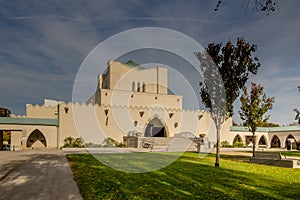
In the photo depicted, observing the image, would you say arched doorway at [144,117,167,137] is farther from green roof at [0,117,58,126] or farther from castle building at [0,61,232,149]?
green roof at [0,117,58,126]

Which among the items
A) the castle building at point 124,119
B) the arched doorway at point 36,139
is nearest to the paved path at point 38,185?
the castle building at point 124,119

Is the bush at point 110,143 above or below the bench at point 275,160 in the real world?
below

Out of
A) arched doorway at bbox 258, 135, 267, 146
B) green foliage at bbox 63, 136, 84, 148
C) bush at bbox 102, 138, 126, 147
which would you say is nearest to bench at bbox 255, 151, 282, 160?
bush at bbox 102, 138, 126, 147

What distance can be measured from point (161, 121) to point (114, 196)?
30448 mm

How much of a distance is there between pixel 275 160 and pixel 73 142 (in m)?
21.1

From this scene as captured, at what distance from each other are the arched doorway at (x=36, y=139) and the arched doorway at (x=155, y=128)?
529 inches

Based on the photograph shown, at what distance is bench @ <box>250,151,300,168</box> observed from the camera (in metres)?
13.1

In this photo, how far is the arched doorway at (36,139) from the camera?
29358mm

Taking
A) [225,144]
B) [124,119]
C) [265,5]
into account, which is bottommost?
[225,144]

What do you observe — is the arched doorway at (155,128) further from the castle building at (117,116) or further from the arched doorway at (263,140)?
the arched doorway at (263,140)

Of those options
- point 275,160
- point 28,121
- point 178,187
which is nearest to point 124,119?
point 28,121

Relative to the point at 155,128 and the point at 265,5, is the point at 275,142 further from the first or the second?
the point at 265,5

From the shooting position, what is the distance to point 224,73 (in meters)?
12.4

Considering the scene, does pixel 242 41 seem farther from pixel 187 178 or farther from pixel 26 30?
pixel 26 30
